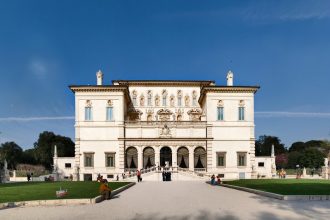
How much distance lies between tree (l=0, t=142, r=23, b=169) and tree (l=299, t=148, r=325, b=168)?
79309 millimetres

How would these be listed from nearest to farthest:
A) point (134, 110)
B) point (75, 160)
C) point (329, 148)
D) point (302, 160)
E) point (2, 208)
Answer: point (2, 208) → point (75, 160) → point (134, 110) → point (329, 148) → point (302, 160)

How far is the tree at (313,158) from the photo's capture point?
102m

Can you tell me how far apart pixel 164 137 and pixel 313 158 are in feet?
186

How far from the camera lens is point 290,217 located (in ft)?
46.7

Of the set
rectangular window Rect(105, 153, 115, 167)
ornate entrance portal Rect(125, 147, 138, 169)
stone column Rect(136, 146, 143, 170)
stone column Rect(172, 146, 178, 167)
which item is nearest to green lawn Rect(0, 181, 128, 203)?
rectangular window Rect(105, 153, 115, 167)

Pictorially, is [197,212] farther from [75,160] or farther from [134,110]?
[134,110]

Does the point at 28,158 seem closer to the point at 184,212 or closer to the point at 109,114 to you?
the point at 109,114

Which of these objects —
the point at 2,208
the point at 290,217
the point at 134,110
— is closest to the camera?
the point at 290,217

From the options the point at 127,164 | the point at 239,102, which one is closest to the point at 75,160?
the point at 127,164

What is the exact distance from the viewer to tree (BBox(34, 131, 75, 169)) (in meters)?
108

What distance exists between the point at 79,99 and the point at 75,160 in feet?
29.5

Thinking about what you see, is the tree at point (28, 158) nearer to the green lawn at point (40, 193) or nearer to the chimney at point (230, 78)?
the chimney at point (230, 78)

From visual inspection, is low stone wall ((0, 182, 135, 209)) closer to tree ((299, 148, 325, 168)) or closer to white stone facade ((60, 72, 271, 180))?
white stone facade ((60, 72, 271, 180))

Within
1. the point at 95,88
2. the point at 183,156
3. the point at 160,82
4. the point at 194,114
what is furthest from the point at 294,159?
the point at 95,88
